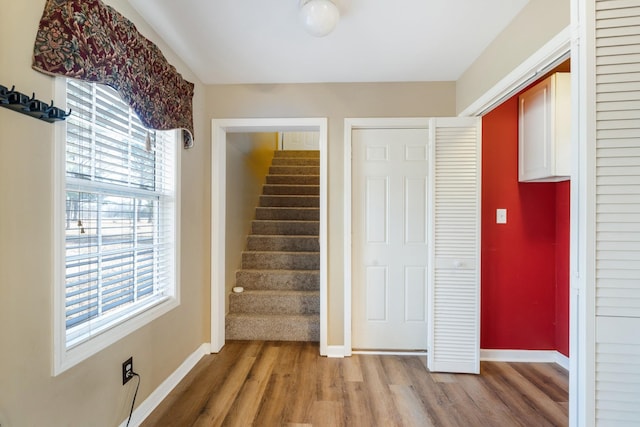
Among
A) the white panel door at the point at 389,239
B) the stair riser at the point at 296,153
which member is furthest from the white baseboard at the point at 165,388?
the stair riser at the point at 296,153

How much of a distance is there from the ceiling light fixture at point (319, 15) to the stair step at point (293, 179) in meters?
2.94

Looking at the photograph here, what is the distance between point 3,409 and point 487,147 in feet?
10.5

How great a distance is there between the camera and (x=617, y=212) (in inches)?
36.5

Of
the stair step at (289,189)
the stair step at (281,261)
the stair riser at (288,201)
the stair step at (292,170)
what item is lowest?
the stair step at (281,261)

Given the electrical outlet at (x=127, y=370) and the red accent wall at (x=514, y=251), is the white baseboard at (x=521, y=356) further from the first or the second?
the electrical outlet at (x=127, y=370)

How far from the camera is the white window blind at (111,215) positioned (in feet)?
4.13

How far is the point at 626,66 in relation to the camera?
3.04ft

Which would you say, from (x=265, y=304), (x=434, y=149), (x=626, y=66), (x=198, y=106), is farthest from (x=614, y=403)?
(x=198, y=106)

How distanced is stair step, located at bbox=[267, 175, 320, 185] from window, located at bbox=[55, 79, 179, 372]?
8.01ft

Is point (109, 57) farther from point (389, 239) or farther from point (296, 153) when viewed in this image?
point (296, 153)

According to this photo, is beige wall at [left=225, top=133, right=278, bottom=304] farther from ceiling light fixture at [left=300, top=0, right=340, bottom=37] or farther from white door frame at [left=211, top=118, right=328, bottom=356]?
ceiling light fixture at [left=300, top=0, right=340, bottom=37]

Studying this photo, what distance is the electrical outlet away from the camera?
1518 millimetres

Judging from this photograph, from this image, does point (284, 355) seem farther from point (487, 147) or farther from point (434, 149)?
point (487, 147)

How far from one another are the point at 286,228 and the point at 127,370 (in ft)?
7.47
